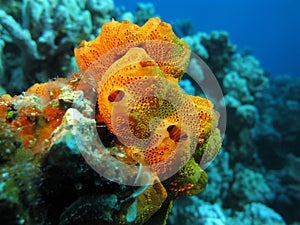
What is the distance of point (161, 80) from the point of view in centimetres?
146

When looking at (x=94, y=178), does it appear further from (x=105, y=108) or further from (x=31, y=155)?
(x=105, y=108)

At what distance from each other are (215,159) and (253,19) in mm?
99887

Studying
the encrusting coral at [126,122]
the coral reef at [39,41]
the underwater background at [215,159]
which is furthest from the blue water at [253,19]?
the encrusting coral at [126,122]

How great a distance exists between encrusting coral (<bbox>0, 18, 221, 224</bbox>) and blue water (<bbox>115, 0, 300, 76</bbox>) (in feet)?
255

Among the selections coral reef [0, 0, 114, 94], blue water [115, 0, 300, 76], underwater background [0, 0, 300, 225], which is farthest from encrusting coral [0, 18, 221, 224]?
blue water [115, 0, 300, 76]

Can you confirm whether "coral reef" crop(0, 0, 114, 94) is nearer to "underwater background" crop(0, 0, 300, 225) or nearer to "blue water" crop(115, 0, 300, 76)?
"underwater background" crop(0, 0, 300, 225)

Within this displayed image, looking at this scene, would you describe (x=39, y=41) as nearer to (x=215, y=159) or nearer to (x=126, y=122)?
(x=126, y=122)

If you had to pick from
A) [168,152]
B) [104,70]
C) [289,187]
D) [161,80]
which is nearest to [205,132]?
[168,152]

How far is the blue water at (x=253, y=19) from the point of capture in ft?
263

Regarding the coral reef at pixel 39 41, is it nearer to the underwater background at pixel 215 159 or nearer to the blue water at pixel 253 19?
the underwater background at pixel 215 159

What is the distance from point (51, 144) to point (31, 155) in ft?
Result: 0.48

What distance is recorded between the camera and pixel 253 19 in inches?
3676

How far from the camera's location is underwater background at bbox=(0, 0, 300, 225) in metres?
1.12

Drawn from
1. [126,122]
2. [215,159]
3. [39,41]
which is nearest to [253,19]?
[215,159]
